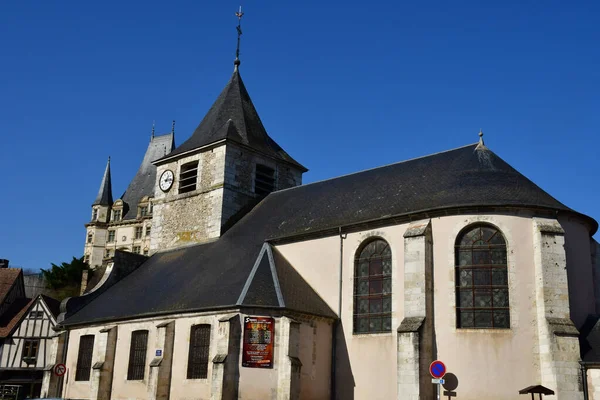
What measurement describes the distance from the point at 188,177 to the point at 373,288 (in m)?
12.3

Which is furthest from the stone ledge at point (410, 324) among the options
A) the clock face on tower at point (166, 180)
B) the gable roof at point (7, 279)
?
the gable roof at point (7, 279)

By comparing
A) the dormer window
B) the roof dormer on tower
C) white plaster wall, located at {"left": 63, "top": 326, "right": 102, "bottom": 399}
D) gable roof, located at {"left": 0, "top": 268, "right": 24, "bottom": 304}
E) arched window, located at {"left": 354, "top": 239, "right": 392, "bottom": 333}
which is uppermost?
the dormer window

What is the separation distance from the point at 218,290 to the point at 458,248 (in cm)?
730

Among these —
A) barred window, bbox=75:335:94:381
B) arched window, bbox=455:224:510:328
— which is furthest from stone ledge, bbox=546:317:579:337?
barred window, bbox=75:335:94:381

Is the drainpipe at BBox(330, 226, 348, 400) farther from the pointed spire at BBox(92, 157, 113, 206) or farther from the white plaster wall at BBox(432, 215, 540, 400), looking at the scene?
the pointed spire at BBox(92, 157, 113, 206)

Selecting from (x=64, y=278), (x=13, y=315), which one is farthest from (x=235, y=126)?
(x=64, y=278)

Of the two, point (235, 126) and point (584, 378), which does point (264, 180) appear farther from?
point (584, 378)

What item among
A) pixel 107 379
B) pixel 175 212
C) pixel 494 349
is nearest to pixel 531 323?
pixel 494 349

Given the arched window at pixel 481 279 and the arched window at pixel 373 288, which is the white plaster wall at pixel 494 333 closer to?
the arched window at pixel 481 279

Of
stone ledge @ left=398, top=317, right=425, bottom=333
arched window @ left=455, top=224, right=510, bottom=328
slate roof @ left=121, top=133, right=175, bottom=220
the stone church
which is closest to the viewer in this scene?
the stone church

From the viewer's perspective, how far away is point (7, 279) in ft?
120

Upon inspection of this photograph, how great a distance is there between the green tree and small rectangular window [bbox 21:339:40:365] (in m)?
16.3

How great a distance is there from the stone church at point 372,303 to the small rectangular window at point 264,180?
9.82 feet

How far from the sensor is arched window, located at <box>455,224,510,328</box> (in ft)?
56.9
